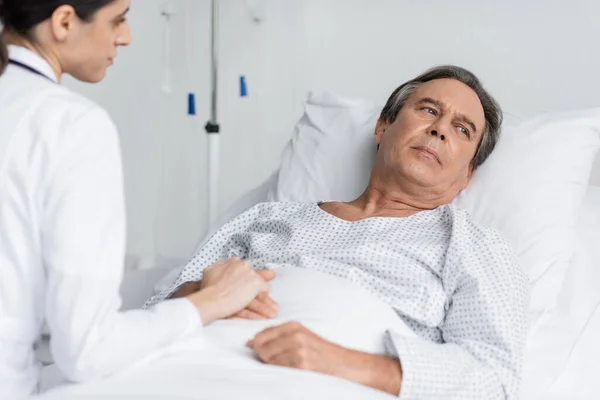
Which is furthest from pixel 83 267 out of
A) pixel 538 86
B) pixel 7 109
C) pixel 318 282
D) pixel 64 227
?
pixel 538 86

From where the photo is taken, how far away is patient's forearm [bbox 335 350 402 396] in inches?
53.2

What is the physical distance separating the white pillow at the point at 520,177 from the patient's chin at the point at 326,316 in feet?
1.49

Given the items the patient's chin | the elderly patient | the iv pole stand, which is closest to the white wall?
the iv pole stand

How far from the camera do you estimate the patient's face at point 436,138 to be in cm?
183

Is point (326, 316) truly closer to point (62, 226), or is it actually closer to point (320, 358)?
point (320, 358)

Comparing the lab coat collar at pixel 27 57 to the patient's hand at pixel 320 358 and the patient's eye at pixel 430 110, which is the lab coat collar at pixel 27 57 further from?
the patient's eye at pixel 430 110

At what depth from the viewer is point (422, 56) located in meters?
2.60

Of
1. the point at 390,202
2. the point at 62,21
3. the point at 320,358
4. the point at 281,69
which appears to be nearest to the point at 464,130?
the point at 390,202

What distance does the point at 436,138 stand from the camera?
6.02 ft

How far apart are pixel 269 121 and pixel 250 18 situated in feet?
1.14

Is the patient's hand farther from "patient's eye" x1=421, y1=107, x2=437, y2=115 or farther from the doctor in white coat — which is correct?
"patient's eye" x1=421, y1=107, x2=437, y2=115

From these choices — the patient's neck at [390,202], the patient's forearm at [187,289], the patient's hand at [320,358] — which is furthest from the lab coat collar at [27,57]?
the patient's neck at [390,202]

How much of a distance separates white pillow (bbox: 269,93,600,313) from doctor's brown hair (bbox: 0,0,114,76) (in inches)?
40.8

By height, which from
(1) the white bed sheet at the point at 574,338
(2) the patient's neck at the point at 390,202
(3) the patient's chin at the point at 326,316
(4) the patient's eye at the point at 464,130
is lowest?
Answer: (1) the white bed sheet at the point at 574,338
